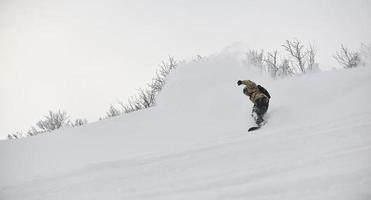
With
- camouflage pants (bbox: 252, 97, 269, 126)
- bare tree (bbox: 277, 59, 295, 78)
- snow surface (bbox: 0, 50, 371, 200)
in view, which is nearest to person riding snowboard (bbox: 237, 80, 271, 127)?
camouflage pants (bbox: 252, 97, 269, 126)

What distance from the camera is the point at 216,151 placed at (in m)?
7.52

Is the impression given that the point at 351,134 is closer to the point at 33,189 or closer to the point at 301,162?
the point at 301,162

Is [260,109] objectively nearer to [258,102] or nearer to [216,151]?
[258,102]

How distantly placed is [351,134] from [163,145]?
4819 millimetres

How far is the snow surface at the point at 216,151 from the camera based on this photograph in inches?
200

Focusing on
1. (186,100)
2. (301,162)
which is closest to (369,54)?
(186,100)

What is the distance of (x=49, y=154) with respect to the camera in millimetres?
10898

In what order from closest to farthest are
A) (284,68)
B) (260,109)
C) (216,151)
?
(216,151) → (260,109) → (284,68)

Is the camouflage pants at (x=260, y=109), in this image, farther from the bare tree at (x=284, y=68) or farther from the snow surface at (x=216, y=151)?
the bare tree at (x=284, y=68)

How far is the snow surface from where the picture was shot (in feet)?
16.7

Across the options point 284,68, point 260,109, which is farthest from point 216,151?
point 284,68

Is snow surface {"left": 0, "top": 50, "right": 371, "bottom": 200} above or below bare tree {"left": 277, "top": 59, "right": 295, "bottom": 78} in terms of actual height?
below

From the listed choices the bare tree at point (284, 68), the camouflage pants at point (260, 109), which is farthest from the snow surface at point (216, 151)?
the bare tree at point (284, 68)

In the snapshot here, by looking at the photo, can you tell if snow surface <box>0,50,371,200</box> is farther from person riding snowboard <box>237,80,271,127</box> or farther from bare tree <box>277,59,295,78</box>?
bare tree <box>277,59,295,78</box>
